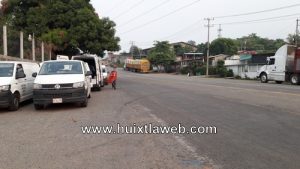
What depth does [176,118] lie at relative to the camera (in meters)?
11.2

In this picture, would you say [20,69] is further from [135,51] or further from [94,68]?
[135,51]

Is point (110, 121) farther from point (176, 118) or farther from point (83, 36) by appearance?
point (83, 36)

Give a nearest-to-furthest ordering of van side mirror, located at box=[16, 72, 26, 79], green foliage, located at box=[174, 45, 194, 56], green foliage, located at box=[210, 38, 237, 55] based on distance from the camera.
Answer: van side mirror, located at box=[16, 72, 26, 79] < green foliage, located at box=[210, 38, 237, 55] < green foliage, located at box=[174, 45, 194, 56]

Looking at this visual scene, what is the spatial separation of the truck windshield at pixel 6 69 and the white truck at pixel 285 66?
2964cm

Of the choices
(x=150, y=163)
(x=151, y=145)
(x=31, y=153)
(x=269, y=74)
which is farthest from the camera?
(x=269, y=74)

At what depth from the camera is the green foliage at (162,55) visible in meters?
93.1

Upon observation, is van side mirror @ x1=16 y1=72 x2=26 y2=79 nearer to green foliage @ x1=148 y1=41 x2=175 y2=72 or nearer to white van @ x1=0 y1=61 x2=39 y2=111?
white van @ x1=0 y1=61 x2=39 y2=111

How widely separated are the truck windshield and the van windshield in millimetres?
1086

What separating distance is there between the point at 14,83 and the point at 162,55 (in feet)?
262

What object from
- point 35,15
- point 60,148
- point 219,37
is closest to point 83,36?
point 35,15

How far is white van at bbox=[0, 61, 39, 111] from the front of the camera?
43.2 ft

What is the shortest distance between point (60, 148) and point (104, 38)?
24.4 metres

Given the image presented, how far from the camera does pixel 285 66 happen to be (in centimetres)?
3806

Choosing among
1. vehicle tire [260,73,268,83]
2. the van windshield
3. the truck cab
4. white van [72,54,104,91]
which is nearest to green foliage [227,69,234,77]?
vehicle tire [260,73,268,83]
